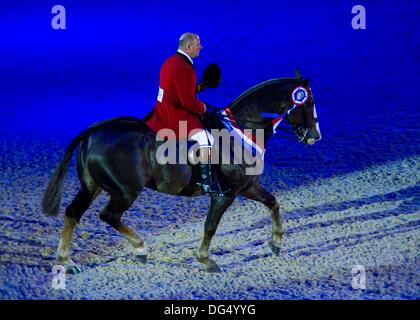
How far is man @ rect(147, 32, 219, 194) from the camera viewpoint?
797cm

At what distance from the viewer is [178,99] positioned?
26.5 ft

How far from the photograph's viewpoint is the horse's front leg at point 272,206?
8.62m

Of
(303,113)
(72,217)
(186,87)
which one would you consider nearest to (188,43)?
(186,87)

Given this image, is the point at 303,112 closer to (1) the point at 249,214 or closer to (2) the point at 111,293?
(1) the point at 249,214

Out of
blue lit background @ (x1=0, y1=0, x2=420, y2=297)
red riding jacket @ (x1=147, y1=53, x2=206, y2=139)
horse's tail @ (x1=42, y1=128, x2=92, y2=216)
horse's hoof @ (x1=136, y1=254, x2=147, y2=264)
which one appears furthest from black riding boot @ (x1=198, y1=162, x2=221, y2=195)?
blue lit background @ (x1=0, y1=0, x2=420, y2=297)

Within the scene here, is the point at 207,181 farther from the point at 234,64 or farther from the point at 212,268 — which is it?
the point at 234,64

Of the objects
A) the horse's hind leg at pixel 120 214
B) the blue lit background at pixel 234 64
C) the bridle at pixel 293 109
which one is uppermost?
the blue lit background at pixel 234 64

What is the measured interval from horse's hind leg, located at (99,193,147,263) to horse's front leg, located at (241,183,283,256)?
1159 mm

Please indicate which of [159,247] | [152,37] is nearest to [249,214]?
[159,247]

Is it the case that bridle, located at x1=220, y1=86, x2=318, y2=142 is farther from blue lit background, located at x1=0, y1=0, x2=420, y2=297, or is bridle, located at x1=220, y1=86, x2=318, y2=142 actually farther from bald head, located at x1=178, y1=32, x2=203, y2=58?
blue lit background, located at x1=0, y1=0, x2=420, y2=297

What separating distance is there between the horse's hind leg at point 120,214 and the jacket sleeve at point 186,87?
37.3 inches

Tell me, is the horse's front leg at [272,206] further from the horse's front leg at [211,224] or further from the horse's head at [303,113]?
the horse's head at [303,113]

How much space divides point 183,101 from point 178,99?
11 cm

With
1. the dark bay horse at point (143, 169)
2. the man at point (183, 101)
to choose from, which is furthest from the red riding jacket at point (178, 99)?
the dark bay horse at point (143, 169)
